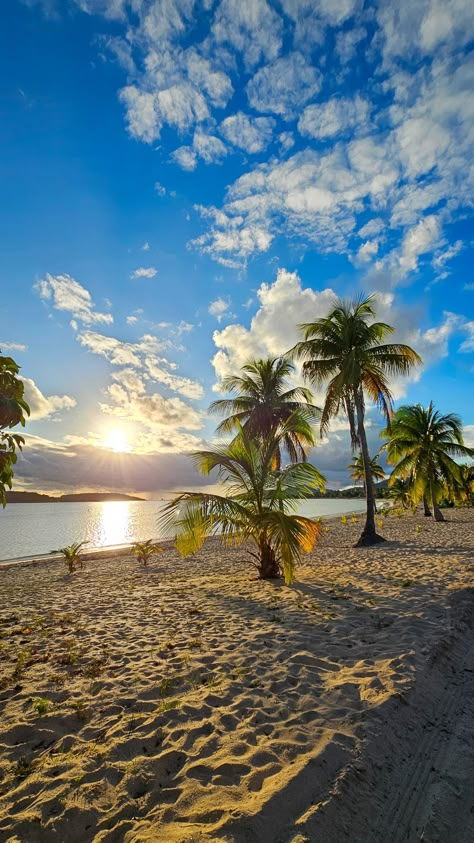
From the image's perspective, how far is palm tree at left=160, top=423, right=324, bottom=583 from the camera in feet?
Answer: 27.6

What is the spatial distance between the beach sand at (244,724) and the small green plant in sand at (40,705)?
16 mm

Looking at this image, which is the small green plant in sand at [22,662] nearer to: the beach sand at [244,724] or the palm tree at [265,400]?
the beach sand at [244,724]

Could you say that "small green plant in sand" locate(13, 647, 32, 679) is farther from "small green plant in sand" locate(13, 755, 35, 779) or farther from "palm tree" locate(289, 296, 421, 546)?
"palm tree" locate(289, 296, 421, 546)

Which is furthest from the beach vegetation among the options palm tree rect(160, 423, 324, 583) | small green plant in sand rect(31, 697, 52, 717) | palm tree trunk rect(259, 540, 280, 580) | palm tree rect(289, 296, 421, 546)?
palm tree rect(289, 296, 421, 546)

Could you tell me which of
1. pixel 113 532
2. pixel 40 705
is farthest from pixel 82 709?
pixel 113 532

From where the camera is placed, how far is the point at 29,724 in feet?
11.1

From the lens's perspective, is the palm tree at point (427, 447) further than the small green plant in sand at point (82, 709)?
Yes

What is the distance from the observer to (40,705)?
142 inches

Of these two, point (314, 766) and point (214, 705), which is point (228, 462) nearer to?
point (214, 705)

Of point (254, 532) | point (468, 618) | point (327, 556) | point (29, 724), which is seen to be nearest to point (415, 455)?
point (327, 556)

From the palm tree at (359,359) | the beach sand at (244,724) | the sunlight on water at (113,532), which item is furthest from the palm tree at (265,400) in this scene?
the sunlight on water at (113,532)

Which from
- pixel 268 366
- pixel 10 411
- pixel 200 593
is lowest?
pixel 200 593

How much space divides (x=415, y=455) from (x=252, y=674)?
72.5 ft

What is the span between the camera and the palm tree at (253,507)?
8.42 m
